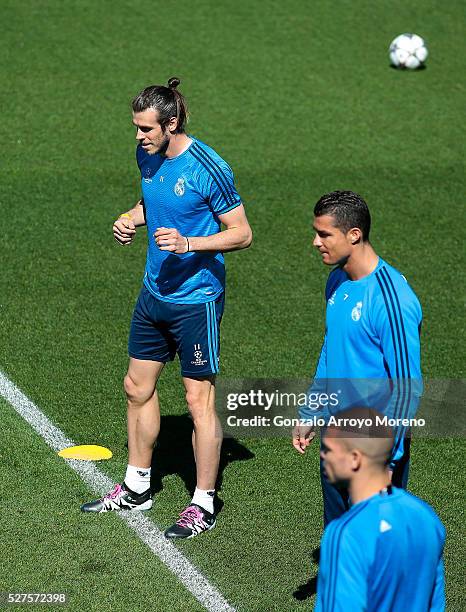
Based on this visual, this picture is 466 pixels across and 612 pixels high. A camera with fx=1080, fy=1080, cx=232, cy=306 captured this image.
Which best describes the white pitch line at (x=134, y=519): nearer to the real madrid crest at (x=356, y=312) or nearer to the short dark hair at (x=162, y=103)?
the real madrid crest at (x=356, y=312)

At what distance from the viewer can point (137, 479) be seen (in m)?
6.85

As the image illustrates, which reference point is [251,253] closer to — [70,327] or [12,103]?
[70,327]

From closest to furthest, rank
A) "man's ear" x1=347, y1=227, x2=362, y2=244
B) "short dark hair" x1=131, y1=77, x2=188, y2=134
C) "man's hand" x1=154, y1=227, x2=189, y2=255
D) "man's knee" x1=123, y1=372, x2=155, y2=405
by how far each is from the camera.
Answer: "man's ear" x1=347, y1=227, x2=362, y2=244
"man's hand" x1=154, y1=227, x2=189, y2=255
"short dark hair" x1=131, y1=77, x2=188, y2=134
"man's knee" x1=123, y1=372, x2=155, y2=405

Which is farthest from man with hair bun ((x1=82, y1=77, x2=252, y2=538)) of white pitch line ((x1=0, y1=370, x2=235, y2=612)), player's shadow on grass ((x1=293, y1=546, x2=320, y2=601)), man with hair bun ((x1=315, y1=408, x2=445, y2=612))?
man with hair bun ((x1=315, y1=408, x2=445, y2=612))

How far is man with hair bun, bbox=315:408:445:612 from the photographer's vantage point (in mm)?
3670

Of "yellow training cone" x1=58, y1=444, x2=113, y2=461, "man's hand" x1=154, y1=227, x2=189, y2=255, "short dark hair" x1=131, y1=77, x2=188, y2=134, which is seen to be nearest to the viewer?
"man's hand" x1=154, y1=227, x2=189, y2=255

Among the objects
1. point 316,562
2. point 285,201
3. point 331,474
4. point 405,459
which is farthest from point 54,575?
point 285,201

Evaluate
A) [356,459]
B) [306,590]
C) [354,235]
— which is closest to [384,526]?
[356,459]

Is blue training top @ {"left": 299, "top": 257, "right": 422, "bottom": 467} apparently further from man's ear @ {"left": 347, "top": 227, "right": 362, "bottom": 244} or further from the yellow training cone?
the yellow training cone

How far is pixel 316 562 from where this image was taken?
6.39 meters

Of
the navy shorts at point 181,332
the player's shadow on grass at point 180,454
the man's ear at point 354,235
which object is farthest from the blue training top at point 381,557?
the player's shadow on grass at point 180,454

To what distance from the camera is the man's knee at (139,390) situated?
266 inches

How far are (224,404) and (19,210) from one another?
4354mm

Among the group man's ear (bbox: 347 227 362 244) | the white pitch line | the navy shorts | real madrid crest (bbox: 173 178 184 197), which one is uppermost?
real madrid crest (bbox: 173 178 184 197)
